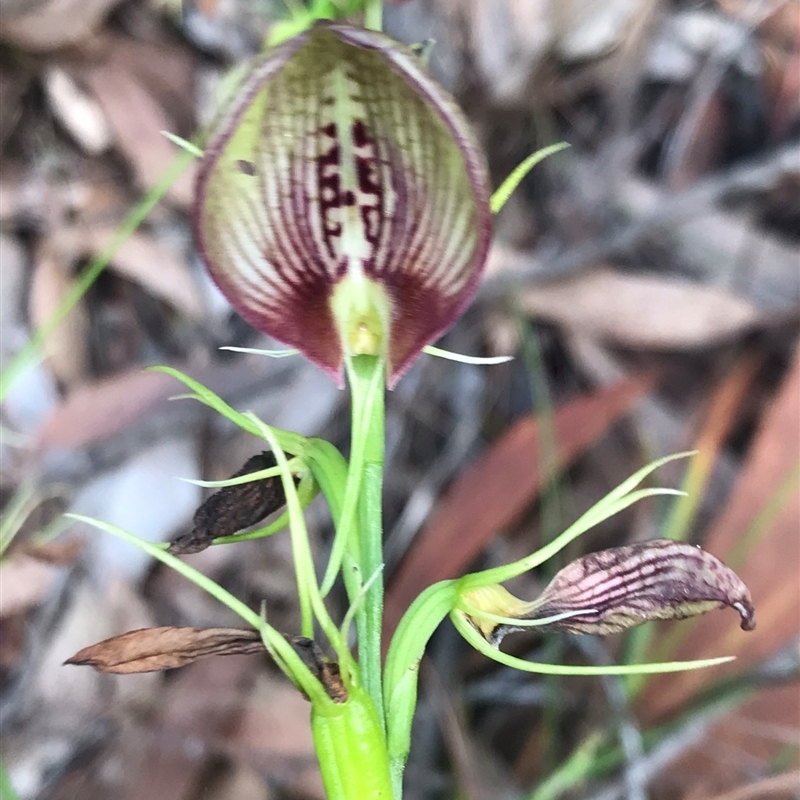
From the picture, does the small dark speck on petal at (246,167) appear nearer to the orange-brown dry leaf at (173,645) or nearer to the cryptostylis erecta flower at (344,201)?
the cryptostylis erecta flower at (344,201)

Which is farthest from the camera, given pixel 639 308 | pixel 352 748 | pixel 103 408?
pixel 639 308

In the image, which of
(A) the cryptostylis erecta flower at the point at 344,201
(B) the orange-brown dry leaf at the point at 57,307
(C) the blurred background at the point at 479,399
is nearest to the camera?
(A) the cryptostylis erecta flower at the point at 344,201

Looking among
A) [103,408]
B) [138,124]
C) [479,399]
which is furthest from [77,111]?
[479,399]

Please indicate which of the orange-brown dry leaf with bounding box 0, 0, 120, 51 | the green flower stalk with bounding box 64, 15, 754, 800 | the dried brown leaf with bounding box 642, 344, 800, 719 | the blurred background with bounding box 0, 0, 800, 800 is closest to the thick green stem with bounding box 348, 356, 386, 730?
the green flower stalk with bounding box 64, 15, 754, 800

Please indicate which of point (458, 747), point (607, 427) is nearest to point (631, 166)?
point (607, 427)

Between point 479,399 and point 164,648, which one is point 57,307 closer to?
point 479,399

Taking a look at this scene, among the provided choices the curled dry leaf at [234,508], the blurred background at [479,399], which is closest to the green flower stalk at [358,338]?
the curled dry leaf at [234,508]
